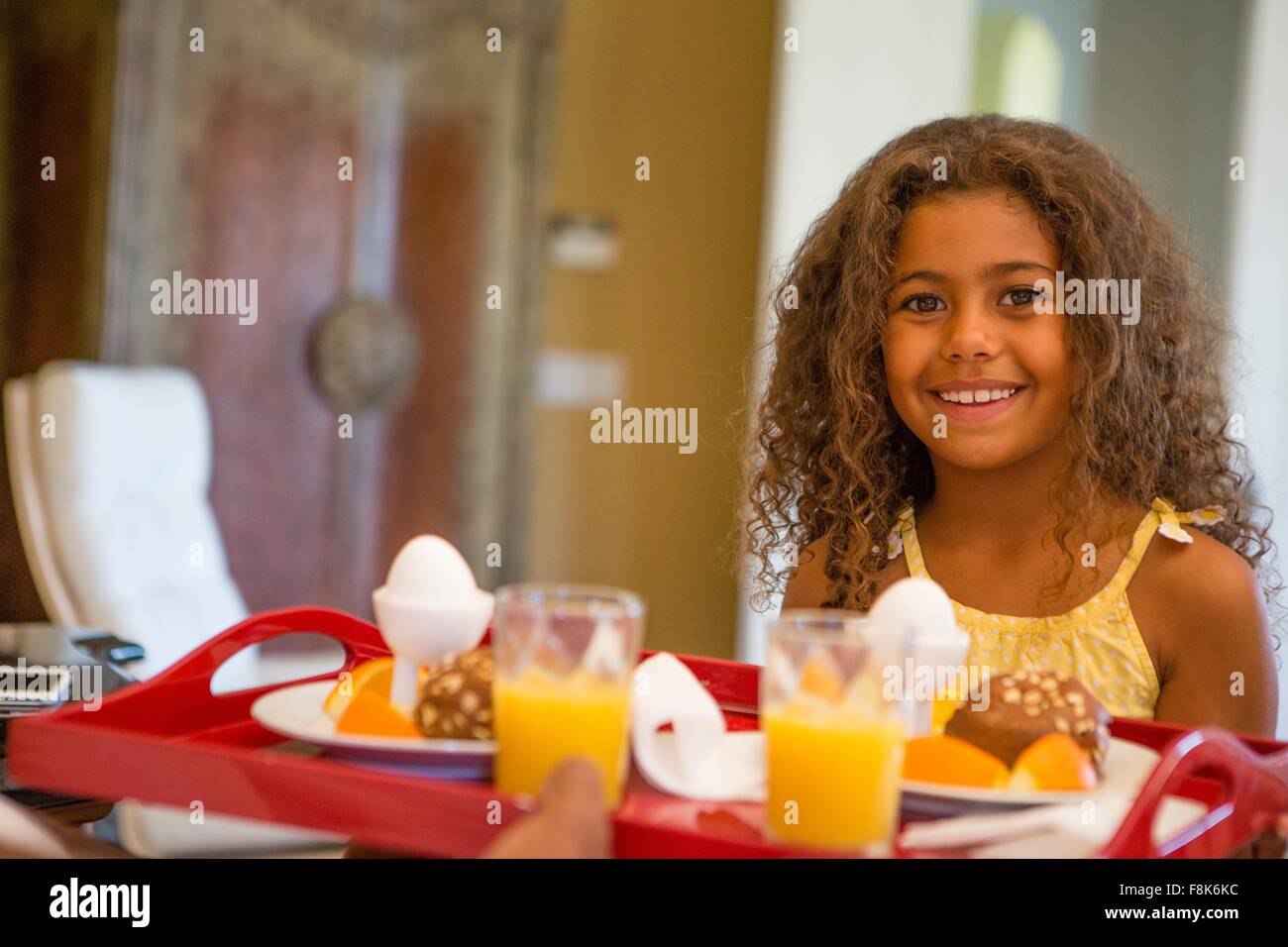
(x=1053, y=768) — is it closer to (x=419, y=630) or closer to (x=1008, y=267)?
(x=419, y=630)

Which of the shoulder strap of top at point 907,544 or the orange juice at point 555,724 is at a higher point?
the shoulder strap of top at point 907,544

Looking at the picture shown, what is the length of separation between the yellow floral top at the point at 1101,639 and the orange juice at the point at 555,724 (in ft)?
2.31

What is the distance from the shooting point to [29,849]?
2.67 ft

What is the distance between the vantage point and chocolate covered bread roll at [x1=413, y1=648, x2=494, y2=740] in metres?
0.87

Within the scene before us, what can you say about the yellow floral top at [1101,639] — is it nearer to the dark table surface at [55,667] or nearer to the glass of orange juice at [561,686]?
the glass of orange juice at [561,686]

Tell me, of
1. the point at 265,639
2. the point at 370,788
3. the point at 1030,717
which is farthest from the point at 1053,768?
the point at 265,639

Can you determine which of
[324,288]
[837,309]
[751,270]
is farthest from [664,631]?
[837,309]

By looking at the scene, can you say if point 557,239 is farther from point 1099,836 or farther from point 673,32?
point 1099,836

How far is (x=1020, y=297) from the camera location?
58.3 inches

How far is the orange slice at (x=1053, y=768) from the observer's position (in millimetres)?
832

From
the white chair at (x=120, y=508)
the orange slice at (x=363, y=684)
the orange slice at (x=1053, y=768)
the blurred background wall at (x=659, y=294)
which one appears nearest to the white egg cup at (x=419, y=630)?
the orange slice at (x=363, y=684)

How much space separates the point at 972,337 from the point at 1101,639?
1.12ft

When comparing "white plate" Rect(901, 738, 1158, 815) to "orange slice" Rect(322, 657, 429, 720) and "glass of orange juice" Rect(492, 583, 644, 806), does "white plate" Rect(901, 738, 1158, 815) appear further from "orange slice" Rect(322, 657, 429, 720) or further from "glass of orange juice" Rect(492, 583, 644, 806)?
"orange slice" Rect(322, 657, 429, 720)
